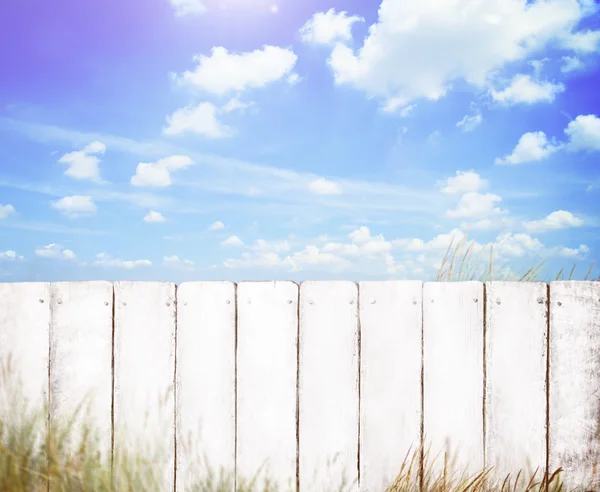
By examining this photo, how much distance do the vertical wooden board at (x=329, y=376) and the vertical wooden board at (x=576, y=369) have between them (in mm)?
899

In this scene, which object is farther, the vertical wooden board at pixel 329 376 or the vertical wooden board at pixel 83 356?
the vertical wooden board at pixel 83 356

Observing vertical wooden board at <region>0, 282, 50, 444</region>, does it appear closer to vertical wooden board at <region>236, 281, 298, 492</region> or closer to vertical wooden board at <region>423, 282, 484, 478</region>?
vertical wooden board at <region>236, 281, 298, 492</region>

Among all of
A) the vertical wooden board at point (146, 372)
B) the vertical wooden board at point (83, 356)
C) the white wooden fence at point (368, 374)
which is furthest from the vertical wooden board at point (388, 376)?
the vertical wooden board at point (83, 356)

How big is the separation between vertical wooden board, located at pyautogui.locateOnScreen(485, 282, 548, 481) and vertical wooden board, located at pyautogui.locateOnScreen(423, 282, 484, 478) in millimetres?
55

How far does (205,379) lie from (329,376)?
22.1 inches

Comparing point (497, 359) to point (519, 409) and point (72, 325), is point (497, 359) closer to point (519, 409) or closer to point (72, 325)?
point (519, 409)

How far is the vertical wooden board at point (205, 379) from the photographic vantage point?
2.56 m

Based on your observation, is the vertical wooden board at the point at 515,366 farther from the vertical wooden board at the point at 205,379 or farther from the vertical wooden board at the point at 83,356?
the vertical wooden board at the point at 83,356

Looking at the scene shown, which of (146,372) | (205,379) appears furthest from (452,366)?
(146,372)

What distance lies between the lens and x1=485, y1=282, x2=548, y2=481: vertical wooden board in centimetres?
254

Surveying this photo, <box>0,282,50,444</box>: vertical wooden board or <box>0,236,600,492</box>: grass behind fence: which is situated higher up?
<box>0,282,50,444</box>: vertical wooden board

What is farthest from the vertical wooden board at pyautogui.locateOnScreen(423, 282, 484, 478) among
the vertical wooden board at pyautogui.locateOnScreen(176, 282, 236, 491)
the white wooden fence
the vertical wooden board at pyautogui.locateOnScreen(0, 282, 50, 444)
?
the vertical wooden board at pyautogui.locateOnScreen(0, 282, 50, 444)

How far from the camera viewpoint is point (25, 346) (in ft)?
8.84

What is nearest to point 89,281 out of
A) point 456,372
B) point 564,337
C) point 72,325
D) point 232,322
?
point 72,325
